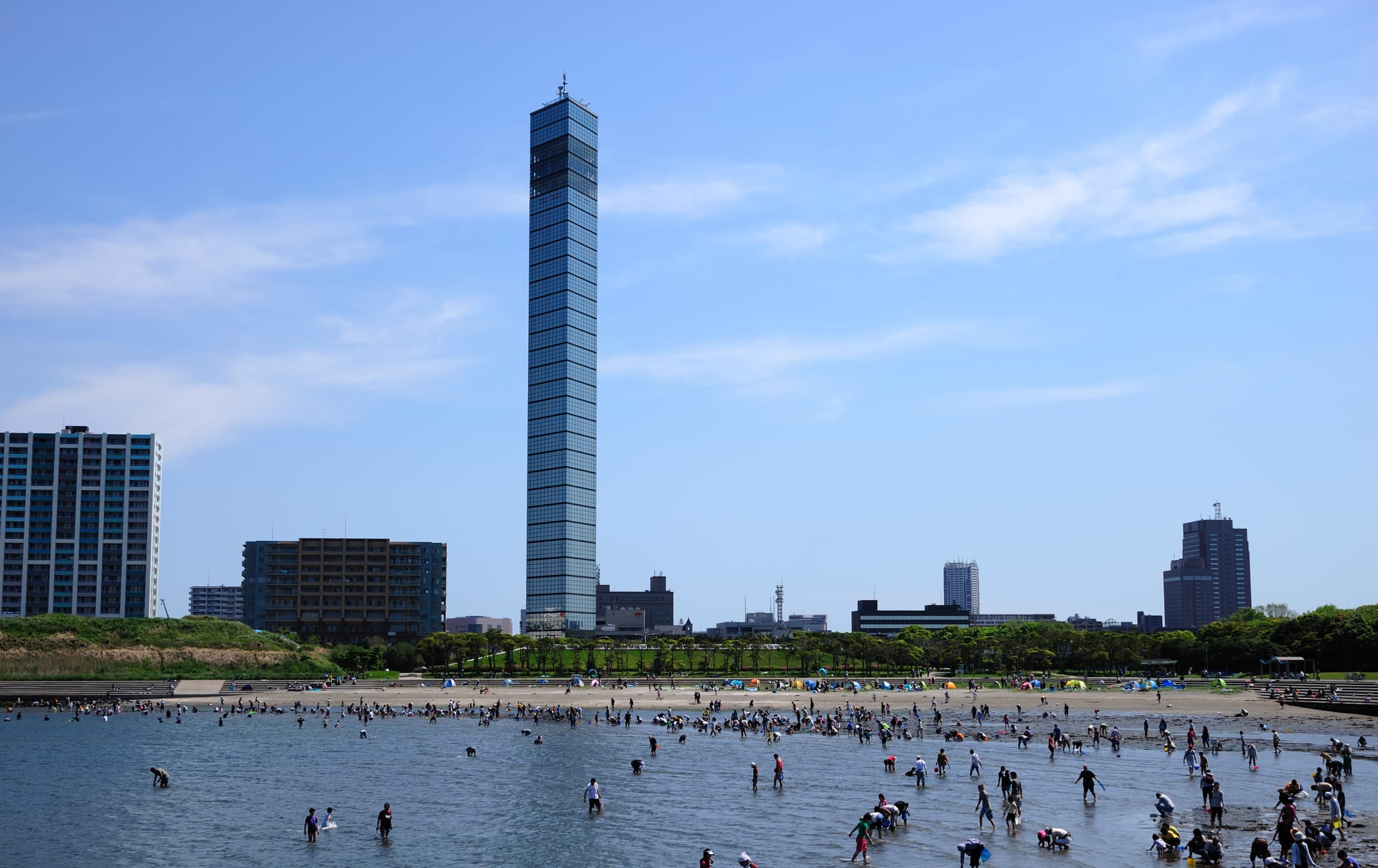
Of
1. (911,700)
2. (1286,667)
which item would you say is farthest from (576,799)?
(1286,667)

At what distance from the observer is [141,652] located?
5797 inches

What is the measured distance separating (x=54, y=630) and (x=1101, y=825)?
149996mm

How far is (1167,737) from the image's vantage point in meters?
72.1

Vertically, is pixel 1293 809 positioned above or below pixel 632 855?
above

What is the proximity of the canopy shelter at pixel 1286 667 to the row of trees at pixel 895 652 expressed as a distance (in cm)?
109

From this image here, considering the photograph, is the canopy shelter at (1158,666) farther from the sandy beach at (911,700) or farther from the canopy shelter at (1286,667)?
the sandy beach at (911,700)

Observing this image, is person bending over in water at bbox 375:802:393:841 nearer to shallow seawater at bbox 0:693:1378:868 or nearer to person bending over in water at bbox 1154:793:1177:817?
shallow seawater at bbox 0:693:1378:868

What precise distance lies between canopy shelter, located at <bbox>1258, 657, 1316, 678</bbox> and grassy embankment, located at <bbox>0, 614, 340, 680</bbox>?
12401 centimetres

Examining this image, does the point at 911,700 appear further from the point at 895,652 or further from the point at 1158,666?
the point at 1158,666

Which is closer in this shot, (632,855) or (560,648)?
(632,855)

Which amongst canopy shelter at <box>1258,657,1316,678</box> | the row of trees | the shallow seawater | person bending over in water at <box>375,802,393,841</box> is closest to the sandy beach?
the shallow seawater

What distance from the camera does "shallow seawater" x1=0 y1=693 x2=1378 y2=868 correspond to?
42219mm

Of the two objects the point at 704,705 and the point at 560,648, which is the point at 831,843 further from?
the point at 560,648

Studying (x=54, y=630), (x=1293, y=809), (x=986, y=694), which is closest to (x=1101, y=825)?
(x=1293, y=809)
